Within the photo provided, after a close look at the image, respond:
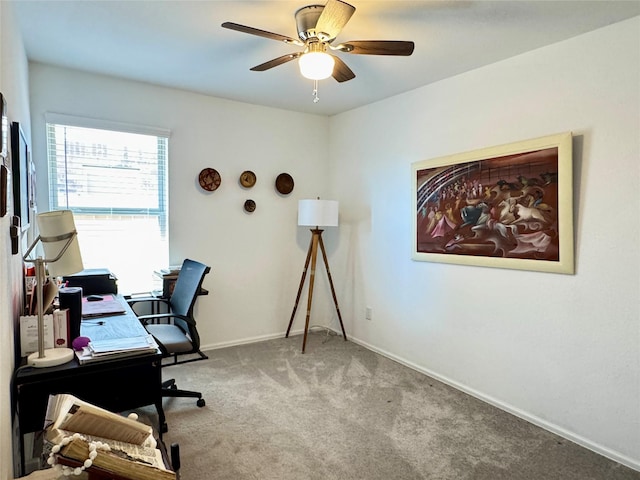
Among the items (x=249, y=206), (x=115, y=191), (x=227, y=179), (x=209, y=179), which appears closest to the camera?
(x=115, y=191)

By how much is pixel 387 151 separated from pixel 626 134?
1906mm

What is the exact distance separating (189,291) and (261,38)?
175 centimetres

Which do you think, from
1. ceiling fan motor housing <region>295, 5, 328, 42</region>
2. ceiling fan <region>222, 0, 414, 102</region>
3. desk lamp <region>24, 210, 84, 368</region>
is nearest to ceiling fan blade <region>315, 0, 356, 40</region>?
ceiling fan <region>222, 0, 414, 102</region>

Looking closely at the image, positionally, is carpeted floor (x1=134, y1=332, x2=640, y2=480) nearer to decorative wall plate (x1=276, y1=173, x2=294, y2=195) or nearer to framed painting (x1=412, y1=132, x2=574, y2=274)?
framed painting (x1=412, y1=132, x2=574, y2=274)

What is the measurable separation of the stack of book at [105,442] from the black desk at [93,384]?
0.45 metres

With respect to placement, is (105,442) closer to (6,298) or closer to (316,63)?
Result: (6,298)

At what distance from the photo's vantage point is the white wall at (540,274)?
2.23 metres

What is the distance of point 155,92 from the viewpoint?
3.54 m

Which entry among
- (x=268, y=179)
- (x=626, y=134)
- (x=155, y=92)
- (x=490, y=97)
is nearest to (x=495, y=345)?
(x=626, y=134)

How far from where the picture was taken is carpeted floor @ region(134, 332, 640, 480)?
6.92 ft

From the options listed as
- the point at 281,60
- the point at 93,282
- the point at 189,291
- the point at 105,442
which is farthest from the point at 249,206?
the point at 105,442

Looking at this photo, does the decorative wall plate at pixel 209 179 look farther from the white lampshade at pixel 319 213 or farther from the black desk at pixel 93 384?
the black desk at pixel 93 384

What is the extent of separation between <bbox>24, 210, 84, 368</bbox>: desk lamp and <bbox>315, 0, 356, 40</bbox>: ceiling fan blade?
4.68 feet

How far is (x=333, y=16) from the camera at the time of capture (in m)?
1.83
